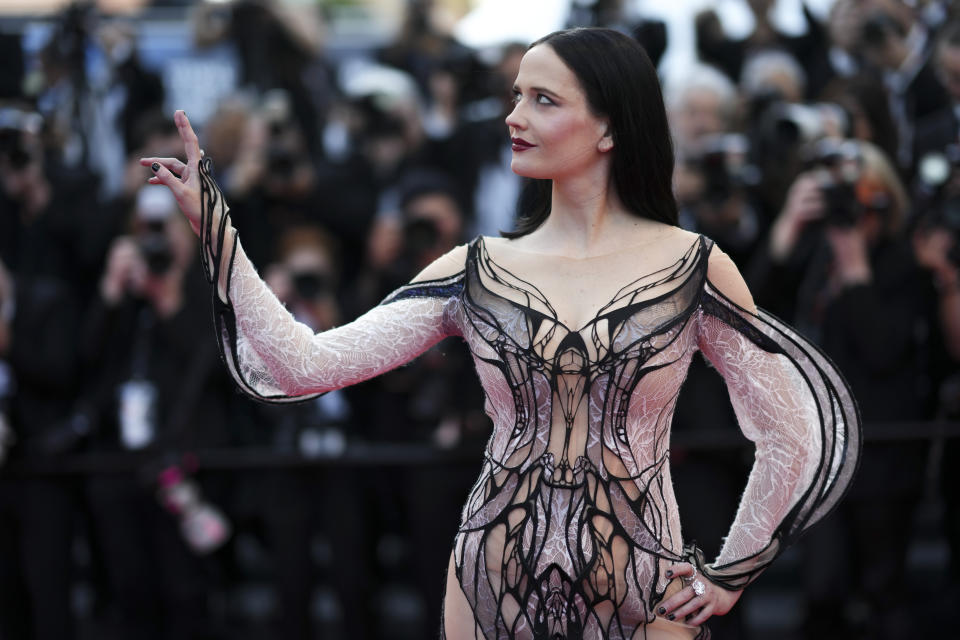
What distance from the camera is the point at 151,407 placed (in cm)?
614

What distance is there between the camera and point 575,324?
291cm

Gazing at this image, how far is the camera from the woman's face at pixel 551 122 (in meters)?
2.91

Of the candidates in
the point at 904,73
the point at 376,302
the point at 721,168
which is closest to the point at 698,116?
the point at 721,168

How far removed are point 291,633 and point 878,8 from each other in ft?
13.2

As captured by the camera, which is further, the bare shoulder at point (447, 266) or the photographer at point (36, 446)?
the photographer at point (36, 446)

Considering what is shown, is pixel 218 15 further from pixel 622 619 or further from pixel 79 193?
pixel 622 619

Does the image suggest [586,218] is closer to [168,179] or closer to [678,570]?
[678,570]

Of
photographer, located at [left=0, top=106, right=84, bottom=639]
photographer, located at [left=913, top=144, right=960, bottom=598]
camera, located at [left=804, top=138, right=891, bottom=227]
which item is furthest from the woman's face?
photographer, located at [left=0, top=106, right=84, bottom=639]

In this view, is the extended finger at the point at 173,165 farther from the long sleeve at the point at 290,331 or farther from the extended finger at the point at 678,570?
the extended finger at the point at 678,570

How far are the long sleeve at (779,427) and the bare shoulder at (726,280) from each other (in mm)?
16

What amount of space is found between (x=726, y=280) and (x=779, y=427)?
0.35 m

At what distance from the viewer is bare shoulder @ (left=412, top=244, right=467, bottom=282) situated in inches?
123

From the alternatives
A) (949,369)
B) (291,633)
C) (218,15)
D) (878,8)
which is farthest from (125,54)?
(949,369)

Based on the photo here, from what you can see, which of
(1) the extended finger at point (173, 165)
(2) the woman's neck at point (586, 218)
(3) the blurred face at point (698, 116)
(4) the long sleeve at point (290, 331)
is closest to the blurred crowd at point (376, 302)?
(3) the blurred face at point (698, 116)
